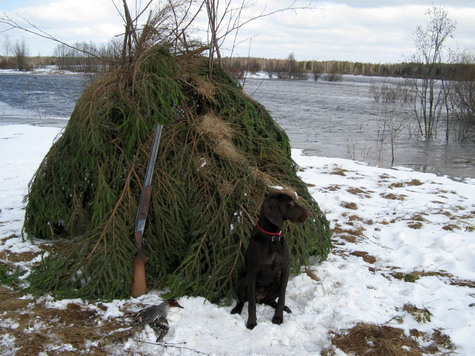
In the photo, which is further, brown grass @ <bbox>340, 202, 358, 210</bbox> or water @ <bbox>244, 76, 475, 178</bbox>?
water @ <bbox>244, 76, 475, 178</bbox>

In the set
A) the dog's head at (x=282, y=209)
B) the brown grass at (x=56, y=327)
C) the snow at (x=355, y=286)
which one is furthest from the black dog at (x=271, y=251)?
the brown grass at (x=56, y=327)

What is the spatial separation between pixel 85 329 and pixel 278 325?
1485 mm

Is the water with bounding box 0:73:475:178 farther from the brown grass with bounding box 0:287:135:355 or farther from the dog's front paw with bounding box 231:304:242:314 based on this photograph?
the brown grass with bounding box 0:287:135:355

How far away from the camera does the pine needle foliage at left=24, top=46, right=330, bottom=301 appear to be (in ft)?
11.1

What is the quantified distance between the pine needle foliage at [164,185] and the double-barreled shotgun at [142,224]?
2.6 inches

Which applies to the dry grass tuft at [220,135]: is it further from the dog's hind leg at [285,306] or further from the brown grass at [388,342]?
the brown grass at [388,342]

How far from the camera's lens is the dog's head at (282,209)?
114 inches

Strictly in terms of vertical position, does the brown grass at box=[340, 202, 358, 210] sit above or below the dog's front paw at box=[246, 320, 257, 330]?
above

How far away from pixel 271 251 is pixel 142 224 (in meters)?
1.26

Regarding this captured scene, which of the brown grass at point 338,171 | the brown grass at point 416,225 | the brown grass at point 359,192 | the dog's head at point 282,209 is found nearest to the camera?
the dog's head at point 282,209

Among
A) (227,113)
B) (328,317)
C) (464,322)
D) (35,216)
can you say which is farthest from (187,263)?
(464,322)

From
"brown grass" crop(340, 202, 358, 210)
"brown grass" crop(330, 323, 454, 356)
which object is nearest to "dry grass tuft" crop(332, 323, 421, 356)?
"brown grass" crop(330, 323, 454, 356)

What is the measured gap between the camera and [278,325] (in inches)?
117

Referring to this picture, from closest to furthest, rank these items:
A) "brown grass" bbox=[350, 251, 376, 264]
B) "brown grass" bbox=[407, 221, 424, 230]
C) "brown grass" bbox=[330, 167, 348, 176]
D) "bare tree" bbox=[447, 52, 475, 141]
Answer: "brown grass" bbox=[350, 251, 376, 264], "brown grass" bbox=[407, 221, 424, 230], "brown grass" bbox=[330, 167, 348, 176], "bare tree" bbox=[447, 52, 475, 141]
